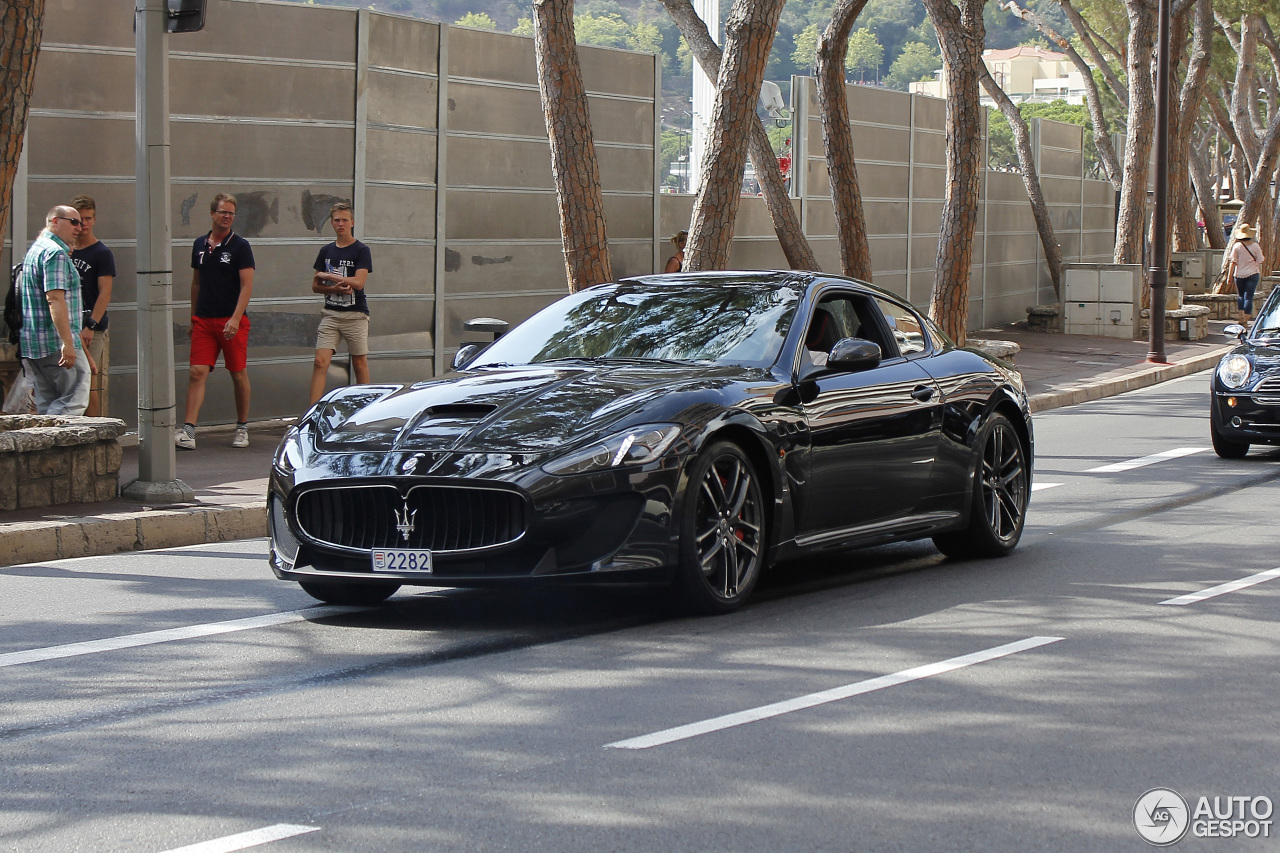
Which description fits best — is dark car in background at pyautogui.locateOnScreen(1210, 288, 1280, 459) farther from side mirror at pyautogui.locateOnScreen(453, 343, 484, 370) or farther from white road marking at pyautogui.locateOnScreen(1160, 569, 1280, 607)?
side mirror at pyautogui.locateOnScreen(453, 343, 484, 370)

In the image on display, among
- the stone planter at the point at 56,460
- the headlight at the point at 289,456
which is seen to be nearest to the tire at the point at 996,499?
the headlight at the point at 289,456

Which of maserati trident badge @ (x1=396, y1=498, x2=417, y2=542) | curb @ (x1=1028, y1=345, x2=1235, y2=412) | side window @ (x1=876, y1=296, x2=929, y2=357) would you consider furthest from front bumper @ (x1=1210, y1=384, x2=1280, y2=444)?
maserati trident badge @ (x1=396, y1=498, x2=417, y2=542)

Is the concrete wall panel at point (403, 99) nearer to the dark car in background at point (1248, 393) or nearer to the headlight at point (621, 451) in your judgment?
the dark car in background at point (1248, 393)

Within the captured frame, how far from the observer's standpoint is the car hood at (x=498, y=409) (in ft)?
22.7

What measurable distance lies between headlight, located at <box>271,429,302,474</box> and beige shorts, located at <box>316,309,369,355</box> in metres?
7.23

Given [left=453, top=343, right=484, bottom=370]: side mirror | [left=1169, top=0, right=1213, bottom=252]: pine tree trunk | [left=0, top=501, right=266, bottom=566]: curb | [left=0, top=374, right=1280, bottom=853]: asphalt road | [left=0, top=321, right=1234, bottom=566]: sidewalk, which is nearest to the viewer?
[left=0, top=374, right=1280, bottom=853]: asphalt road

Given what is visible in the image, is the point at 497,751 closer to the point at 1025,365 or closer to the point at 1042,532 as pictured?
the point at 1042,532

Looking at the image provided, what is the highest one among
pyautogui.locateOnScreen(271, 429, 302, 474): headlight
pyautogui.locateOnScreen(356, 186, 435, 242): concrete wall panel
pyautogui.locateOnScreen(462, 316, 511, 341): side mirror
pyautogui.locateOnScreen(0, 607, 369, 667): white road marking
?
pyautogui.locateOnScreen(356, 186, 435, 242): concrete wall panel

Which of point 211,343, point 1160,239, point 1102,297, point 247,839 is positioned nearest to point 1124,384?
point 1160,239

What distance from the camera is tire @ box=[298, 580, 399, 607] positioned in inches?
296

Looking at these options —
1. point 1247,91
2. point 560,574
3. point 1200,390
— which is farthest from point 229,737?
point 1247,91

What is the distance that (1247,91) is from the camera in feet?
146

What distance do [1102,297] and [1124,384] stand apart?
311 inches

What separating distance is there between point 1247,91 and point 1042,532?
1486 inches
